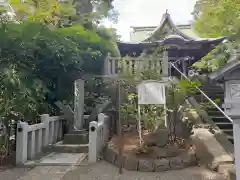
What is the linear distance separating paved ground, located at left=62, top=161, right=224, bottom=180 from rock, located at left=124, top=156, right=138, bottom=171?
0.15 metres

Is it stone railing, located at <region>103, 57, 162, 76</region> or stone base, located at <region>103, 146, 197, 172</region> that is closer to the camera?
stone base, located at <region>103, 146, 197, 172</region>

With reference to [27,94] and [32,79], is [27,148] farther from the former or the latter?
[32,79]

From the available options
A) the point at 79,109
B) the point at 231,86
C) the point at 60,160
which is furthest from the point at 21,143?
the point at 231,86

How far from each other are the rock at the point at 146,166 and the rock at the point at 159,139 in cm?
58

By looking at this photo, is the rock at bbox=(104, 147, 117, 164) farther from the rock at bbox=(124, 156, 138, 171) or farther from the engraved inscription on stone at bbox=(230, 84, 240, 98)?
the engraved inscription on stone at bbox=(230, 84, 240, 98)

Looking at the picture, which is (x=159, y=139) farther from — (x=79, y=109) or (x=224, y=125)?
(x=224, y=125)

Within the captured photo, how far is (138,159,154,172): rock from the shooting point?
5133mm

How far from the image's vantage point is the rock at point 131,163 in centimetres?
522

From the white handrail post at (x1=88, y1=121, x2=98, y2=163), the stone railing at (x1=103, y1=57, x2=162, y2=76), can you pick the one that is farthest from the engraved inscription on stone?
the stone railing at (x1=103, y1=57, x2=162, y2=76)

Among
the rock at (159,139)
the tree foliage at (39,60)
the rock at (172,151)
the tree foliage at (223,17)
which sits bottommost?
the rock at (172,151)

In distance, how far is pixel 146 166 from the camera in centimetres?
516

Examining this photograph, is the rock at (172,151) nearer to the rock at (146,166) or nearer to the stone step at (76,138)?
the rock at (146,166)

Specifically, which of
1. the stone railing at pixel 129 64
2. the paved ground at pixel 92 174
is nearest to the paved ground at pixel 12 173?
the paved ground at pixel 92 174

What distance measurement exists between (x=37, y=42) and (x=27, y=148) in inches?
119
